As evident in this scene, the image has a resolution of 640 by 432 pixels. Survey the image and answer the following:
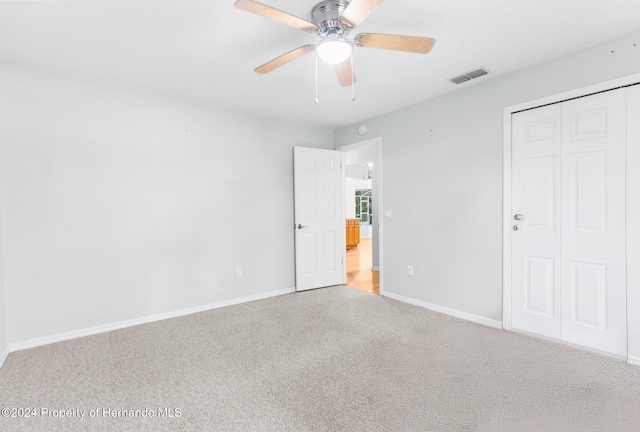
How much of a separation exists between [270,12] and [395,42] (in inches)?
30.1

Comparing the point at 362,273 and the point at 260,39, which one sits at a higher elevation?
the point at 260,39

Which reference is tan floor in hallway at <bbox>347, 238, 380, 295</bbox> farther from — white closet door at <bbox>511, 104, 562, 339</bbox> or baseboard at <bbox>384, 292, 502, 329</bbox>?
white closet door at <bbox>511, 104, 562, 339</bbox>

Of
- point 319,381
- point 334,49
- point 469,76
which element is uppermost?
point 469,76

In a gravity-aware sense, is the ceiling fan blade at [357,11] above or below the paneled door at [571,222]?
above

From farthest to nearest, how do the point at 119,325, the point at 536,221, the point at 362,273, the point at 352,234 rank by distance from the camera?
1. the point at 352,234
2. the point at 362,273
3. the point at 119,325
4. the point at 536,221

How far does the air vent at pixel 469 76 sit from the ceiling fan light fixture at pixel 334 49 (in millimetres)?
1617

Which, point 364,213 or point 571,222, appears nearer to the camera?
point 571,222

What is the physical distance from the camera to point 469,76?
2957 mm

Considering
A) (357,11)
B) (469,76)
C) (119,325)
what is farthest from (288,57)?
(119,325)

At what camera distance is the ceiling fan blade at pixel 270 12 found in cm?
150

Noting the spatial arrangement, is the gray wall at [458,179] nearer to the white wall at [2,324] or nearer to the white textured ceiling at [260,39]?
the white textured ceiling at [260,39]

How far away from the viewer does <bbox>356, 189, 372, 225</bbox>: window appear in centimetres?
1230

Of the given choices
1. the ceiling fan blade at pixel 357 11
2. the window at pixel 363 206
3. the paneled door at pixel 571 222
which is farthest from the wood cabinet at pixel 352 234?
the ceiling fan blade at pixel 357 11

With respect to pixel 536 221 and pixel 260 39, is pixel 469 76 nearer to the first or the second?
pixel 536 221
